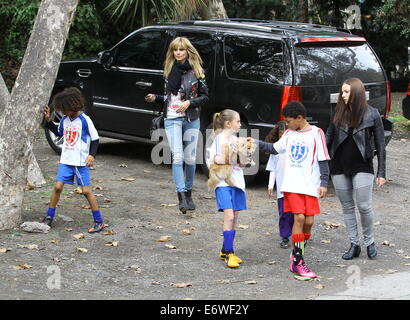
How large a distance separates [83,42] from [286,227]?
10564 mm

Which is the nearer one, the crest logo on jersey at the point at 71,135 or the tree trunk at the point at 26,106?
the tree trunk at the point at 26,106

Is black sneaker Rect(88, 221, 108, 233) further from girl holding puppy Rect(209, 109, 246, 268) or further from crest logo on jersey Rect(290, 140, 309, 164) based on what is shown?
crest logo on jersey Rect(290, 140, 309, 164)

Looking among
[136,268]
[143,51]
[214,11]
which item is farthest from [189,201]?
[214,11]

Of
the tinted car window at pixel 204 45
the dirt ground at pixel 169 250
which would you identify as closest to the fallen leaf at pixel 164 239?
the dirt ground at pixel 169 250

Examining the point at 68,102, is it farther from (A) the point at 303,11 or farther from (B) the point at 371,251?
(A) the point at 303,11

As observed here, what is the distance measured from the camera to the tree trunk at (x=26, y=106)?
798 cm

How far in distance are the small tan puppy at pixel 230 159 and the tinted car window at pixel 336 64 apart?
2817 millimetres

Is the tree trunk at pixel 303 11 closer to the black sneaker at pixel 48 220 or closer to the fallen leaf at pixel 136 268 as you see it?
the black sneaker at pixel 48 220

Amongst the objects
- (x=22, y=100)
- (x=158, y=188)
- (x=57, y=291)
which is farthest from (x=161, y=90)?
(x=57, y=291)

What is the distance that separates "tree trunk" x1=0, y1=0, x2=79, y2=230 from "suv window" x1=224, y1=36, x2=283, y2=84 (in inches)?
111

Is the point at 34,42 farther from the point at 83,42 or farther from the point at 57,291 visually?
the point at 83,42

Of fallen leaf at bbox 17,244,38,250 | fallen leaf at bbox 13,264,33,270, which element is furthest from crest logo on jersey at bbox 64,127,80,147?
fallen leaf at bbox 13,264,33,270

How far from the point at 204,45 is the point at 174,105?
1.87 metres

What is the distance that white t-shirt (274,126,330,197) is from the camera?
7051 mm
